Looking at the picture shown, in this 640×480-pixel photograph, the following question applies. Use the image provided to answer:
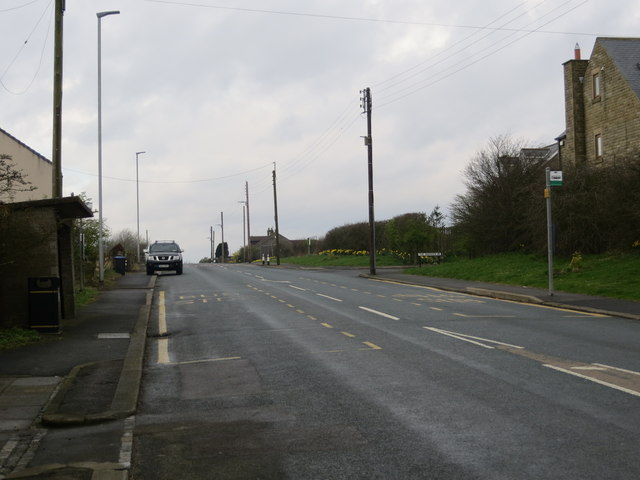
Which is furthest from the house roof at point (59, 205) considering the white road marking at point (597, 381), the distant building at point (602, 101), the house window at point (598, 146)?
the house window at point (598, 146)

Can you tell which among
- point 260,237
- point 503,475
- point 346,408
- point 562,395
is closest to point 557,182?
point 562,395

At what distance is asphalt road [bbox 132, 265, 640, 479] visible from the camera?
4.96 m

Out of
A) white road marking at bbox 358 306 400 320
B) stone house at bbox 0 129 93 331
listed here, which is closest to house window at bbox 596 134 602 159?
white road marking at bbox 358 306 400 320

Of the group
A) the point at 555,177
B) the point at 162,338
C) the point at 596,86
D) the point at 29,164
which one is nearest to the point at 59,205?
the point at 162,338

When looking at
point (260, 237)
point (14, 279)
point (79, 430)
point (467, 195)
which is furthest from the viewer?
point (260, 237)

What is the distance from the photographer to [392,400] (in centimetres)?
692

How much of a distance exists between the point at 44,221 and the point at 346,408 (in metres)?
8.91

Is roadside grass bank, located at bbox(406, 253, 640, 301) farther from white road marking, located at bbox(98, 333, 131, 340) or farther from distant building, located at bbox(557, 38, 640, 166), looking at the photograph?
white road marking, located at bbox(98, 333, 131, 340)

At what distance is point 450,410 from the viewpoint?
6453 mm

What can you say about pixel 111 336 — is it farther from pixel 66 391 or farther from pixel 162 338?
pixel 66 391

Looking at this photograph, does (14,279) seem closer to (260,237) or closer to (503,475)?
(503,475)

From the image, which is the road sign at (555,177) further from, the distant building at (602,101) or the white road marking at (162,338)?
the white road marking at (162,338)

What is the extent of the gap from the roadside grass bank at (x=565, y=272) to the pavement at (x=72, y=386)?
325 centimetres

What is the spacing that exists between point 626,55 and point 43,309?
99.4ft
